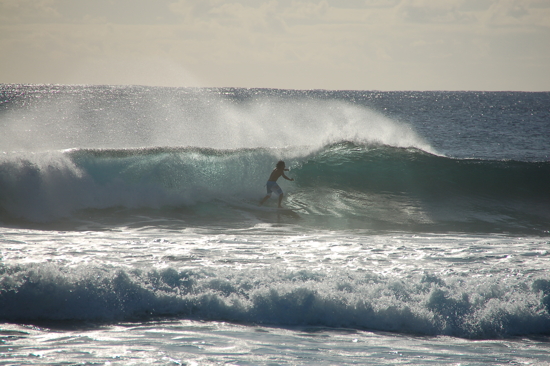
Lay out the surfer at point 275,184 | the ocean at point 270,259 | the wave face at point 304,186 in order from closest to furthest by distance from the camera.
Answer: the ocean at point 270,259 → the wave face at point 304,186 → the surfer at point 275,184

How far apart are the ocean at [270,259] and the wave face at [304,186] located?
0.06 meters

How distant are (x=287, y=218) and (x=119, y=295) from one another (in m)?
5.26

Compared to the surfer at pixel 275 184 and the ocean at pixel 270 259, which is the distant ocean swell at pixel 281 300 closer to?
the ocean at pixel 270 259

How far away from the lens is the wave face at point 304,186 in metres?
9.82

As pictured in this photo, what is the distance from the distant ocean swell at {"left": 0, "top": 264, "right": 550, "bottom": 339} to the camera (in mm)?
4711

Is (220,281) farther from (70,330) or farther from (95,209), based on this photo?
(95,209)

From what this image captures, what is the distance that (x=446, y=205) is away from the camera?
1120 cm

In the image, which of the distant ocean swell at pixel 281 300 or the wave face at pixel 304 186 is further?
the wave face at pixel 304 186

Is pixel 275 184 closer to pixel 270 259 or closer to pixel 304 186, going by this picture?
pixel 304 186

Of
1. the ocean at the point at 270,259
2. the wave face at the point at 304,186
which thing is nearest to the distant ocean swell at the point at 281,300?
the ocean at the point at 270,259

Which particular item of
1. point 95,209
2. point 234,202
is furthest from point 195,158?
point 95,209

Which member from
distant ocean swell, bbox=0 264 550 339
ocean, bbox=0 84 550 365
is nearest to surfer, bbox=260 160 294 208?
ocean, bbox=0 84 550 365

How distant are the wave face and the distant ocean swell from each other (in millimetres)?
4088

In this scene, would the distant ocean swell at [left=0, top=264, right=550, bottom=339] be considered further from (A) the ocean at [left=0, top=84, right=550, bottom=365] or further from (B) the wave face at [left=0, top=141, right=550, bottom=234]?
(B) the wave face at [left=0, top=141, right=550, bottom=234]
